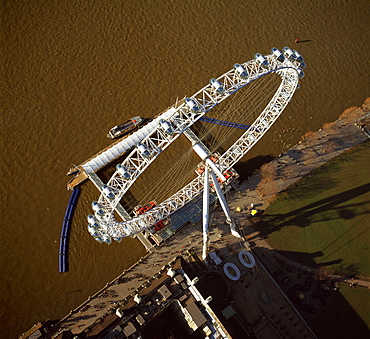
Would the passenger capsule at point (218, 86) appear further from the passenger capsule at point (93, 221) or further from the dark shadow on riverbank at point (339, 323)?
the dark shadow on riverbank at point (339, 323)

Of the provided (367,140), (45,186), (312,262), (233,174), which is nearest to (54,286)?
(45,186)

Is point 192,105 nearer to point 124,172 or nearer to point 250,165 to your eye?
point 124,172

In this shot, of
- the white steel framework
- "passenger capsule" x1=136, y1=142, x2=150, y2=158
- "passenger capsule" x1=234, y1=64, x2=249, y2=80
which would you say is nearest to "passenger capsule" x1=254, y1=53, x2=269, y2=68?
the white steel framework

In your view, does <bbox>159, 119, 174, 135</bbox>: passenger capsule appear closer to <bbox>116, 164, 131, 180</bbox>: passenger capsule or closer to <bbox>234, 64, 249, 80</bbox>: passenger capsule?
<bbox>116, 164, 131, 180</bbox>: passenger capsule

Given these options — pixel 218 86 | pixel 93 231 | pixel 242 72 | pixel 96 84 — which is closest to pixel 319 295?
pixel 218 86

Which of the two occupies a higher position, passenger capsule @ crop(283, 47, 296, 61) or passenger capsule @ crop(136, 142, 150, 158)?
passenger capsule @ crop(283, 47, 296, 61)

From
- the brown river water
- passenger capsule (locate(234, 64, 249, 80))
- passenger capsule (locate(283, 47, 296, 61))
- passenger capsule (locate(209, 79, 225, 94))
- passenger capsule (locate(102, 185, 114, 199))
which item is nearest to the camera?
passenger capsule (locate(102, 185, 114, 199))
